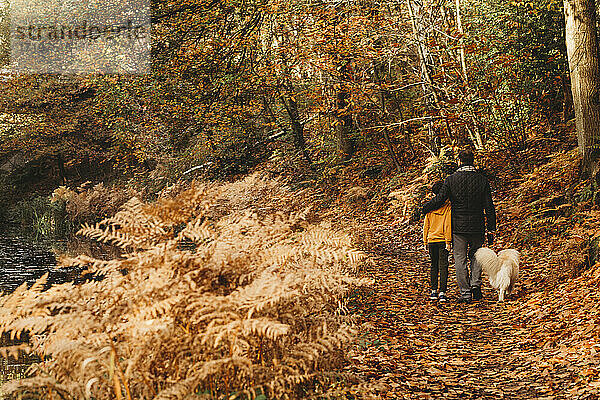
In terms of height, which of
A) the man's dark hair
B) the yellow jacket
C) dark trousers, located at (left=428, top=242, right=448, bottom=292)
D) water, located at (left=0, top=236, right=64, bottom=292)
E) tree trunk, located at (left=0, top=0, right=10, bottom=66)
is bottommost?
water, located at (left=0, top=236, right=64, bottom=292)

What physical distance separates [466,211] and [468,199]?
171 mm

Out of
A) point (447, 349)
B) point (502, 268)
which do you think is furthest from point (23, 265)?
point (447, 349)

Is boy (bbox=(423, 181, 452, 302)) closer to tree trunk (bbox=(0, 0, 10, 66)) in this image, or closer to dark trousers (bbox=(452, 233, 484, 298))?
dark trousers (bbox=(452, 233, 484, 298))

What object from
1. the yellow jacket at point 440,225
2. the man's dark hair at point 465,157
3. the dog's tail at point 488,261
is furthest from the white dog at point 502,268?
the man's dark hair at point 465,157

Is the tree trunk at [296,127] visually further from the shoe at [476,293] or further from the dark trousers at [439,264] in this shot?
the shoe at [476,293]

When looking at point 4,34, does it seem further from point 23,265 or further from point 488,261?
point 488,261

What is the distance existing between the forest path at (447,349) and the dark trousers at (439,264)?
0.29m

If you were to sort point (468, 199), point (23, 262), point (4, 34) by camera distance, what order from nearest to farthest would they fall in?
point (468, 199) < point (23, 262) < point (4, 34)

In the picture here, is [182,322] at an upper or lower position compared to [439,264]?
upper

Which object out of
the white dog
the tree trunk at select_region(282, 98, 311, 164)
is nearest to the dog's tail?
the white dog

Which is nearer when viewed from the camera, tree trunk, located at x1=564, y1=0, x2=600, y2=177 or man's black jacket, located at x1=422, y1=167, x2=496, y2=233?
man's black jacket, located at x1=422, y1=167, x2=496, y2=233

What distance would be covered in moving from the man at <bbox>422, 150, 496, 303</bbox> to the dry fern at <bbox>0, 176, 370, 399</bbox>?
12.2 feet

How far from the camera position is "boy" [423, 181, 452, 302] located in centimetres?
845

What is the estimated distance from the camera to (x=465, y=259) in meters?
8.46
